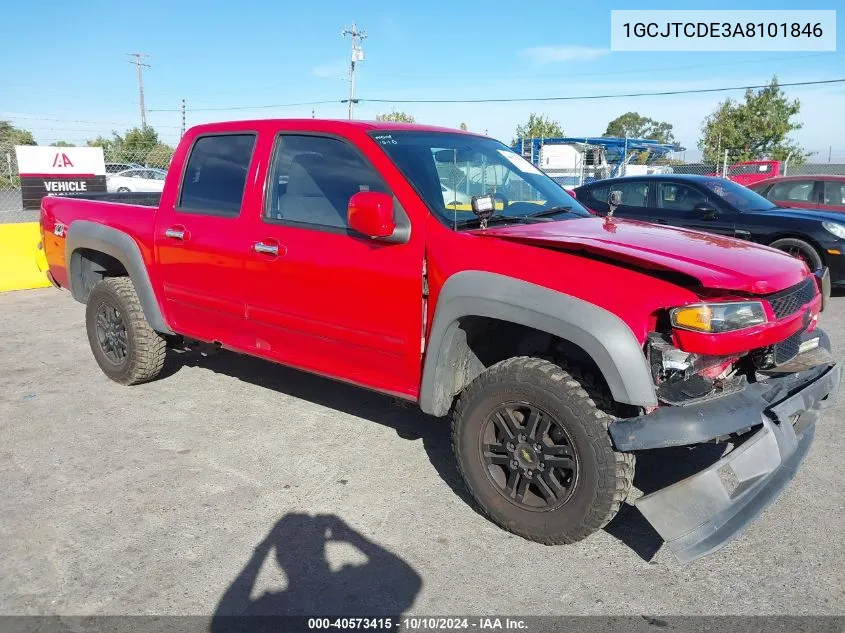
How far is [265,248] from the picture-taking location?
3889 mm

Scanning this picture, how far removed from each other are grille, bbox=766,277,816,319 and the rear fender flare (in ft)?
12.1

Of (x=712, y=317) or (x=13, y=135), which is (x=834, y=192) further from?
(x=13, y=135)

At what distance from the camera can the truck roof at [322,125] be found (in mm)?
3811

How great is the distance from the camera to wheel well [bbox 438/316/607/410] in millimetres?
3209

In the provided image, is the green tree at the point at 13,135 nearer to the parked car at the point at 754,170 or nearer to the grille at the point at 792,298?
the parked car at the point at 754,170

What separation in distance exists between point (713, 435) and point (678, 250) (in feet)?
2.77

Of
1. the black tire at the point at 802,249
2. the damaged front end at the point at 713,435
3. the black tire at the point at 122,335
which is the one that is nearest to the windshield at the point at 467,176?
the damaged front end at the point at 713,435

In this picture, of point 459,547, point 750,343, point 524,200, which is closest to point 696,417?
point 750,343

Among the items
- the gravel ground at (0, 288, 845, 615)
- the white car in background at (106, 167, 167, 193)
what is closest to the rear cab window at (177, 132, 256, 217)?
the gravel ground at (0, 288, 845, 615)

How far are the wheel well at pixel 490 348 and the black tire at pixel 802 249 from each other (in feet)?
19.7

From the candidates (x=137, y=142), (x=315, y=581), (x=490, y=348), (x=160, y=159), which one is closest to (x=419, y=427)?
(x=490, y=348)

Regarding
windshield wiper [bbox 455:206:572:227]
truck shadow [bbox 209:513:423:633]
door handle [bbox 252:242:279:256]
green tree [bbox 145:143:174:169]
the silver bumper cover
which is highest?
green tree [bbox 145:143:174:169]

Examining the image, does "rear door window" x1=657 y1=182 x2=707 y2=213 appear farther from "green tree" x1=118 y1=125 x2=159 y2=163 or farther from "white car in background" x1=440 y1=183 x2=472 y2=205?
"green tree" x1=118 y1=125 x2=159 y2=163

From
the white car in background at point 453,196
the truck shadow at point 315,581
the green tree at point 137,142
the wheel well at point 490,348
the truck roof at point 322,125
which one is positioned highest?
the green tree at point 137,142
